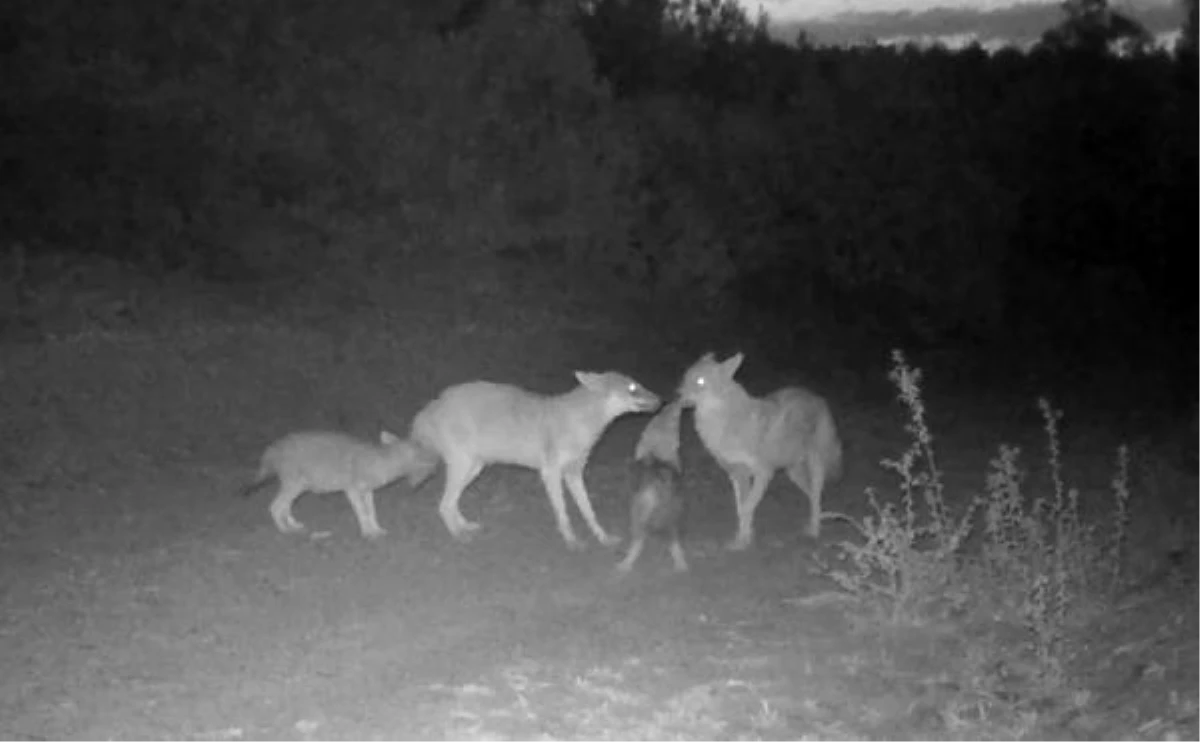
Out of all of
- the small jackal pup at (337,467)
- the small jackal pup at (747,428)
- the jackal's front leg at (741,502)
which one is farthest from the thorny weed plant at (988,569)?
the small jackal pup at (337,467)

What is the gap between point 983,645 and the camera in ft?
29.9

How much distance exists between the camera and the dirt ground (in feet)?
25.8

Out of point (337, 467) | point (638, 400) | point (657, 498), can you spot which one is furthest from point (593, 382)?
point (337, 467)

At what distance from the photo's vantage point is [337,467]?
478 inches

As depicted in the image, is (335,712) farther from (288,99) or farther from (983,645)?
(288,99)

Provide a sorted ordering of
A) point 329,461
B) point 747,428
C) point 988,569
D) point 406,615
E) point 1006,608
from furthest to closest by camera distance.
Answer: point 747,428, point 329,461, point 406,615, point 988,569, point 1006,608

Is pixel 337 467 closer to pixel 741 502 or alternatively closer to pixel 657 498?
pixel 657 498

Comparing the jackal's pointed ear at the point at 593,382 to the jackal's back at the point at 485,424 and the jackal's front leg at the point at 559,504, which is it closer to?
the jackal's back at the point at 485,424

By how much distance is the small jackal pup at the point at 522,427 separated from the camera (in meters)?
12.2

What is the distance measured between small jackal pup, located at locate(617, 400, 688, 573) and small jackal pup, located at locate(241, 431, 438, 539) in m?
1.74

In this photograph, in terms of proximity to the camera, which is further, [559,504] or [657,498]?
[559,504]

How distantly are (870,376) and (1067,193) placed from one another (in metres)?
9.85

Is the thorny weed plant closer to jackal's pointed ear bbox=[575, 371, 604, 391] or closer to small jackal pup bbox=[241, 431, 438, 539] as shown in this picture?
jackal's pointed ear bbox=[575, 371, 604, 391]

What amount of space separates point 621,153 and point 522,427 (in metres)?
12.6
